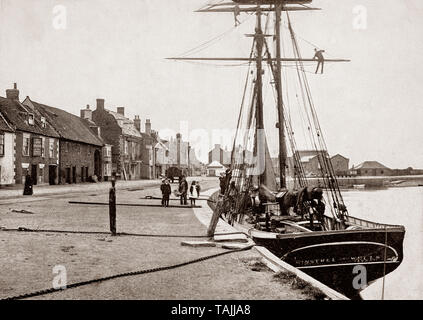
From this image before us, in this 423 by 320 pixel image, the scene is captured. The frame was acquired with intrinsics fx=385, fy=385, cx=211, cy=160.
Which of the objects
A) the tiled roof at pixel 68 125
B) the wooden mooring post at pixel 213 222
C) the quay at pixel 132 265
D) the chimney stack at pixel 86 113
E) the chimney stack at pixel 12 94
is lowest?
the quay at pixel 132 265

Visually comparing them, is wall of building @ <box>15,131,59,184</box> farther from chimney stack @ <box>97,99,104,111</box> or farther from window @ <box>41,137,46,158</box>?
chimney stack @ <box>97,99,104,111</box>

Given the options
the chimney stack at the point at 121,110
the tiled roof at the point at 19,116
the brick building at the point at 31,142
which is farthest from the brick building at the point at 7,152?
the chimney stack at the point at 121,110

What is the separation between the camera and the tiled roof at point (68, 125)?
4156 cm

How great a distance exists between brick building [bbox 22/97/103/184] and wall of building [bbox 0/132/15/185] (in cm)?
711

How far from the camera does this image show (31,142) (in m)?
35.4

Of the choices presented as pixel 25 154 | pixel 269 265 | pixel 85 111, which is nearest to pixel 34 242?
pixel 269 265

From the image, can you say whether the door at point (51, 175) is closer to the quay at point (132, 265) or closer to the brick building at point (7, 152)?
the brick building at point (7, 152)

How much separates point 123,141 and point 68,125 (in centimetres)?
1206

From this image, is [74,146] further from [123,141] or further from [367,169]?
[367,169]

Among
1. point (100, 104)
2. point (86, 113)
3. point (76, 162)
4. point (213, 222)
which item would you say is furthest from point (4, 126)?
point (100, 104)
